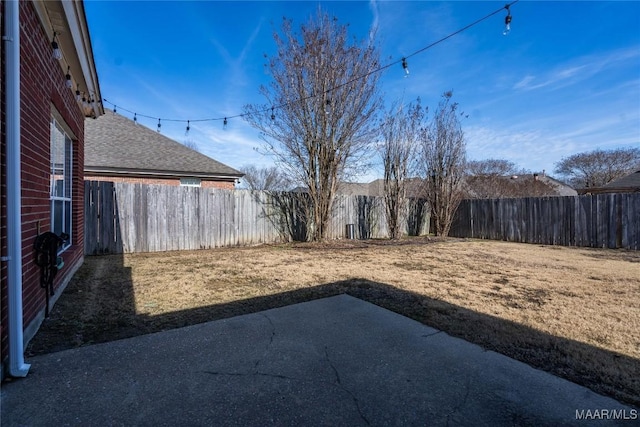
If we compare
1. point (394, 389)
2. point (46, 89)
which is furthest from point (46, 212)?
point (394, 389)

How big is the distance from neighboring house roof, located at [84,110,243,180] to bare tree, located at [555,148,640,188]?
1434 inches

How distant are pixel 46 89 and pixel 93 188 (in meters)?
5.32

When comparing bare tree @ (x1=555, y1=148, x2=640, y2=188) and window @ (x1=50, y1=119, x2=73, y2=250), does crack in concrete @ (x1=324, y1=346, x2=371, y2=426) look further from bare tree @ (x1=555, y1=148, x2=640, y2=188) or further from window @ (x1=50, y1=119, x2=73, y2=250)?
bare tree @ (x1=555, y1=148, x2=640, y2=188)

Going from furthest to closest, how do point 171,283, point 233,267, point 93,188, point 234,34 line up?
point 234,34
point 93,188
point 233,267
point 171,283

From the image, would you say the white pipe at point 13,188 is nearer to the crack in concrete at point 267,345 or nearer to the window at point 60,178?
the crack in concrete at point 267,345

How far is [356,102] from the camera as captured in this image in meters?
10.1

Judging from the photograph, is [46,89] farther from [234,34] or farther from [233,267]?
[234,34]

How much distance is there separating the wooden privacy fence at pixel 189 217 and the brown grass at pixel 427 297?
932 mm

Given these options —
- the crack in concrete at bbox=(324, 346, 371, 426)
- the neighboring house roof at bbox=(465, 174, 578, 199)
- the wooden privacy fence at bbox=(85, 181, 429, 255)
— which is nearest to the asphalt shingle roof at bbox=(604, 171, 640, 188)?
the neighboring house roof at bbox=(465, 174, 578, 199)

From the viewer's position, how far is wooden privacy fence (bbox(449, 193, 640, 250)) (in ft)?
32.7

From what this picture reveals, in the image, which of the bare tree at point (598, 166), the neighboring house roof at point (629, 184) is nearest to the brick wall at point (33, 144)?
the neighboring house roof at point (629, 184)

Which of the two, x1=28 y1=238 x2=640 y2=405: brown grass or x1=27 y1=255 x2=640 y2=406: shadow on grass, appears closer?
x1=27 y1=255 x2=640 y2=406: shadow on grass

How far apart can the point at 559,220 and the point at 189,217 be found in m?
12.1

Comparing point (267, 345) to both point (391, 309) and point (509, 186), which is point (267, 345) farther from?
point (509, 186)
